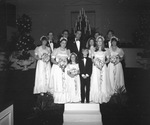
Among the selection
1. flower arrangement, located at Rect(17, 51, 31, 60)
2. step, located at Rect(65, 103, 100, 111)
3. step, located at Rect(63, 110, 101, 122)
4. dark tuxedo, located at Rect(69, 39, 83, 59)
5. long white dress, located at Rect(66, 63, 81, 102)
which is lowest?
step, located at Rect(63, 110, 101, 122)

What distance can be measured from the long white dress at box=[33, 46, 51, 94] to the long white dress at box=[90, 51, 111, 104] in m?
1.09

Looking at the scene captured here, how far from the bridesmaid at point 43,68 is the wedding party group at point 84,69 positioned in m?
0.02

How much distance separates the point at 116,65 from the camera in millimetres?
4859

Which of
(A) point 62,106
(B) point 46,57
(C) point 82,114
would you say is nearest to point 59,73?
(B) point 46,57

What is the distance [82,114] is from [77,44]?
1.60 meters

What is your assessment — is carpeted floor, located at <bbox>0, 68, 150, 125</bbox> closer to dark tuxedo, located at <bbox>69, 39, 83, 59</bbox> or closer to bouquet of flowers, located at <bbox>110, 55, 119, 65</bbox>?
bouquet of flowers, located at <bbox>110, 55, 119, 65</bbox>

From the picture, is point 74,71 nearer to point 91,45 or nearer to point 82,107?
point 91,45

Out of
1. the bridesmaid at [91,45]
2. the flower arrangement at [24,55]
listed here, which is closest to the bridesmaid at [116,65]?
the bridesmaid at [91,45]

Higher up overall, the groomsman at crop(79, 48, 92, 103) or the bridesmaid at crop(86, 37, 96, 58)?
the bridesmaid at crop(86, 37, 96, 58)

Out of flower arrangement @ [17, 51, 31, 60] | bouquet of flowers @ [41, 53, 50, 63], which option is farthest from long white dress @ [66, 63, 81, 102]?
flower arrangement @ [17, 51, 31, 60]

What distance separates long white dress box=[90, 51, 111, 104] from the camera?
15.7ft

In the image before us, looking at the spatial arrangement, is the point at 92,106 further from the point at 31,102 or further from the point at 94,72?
the point at 31,102

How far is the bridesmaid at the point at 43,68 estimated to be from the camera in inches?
196

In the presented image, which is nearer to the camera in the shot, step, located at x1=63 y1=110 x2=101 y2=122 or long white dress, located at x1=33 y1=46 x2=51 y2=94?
step, located at x1=63 y1=110 x2=101 y2=122
